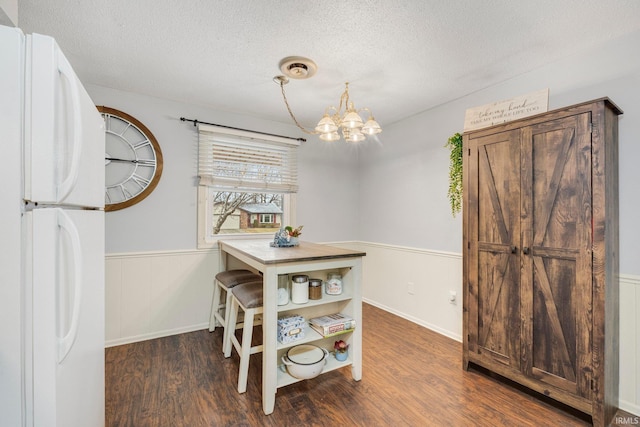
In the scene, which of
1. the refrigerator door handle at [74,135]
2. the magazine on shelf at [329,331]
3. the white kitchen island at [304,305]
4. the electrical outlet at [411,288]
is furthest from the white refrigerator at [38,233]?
the electrical outlet at [411,288]

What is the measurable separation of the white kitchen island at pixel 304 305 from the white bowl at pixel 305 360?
0.07 m

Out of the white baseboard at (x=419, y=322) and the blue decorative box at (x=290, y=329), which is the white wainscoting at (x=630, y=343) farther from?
the blue decorative box at (x=290, y=329)

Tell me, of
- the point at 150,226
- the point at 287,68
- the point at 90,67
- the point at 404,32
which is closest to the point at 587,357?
the point at 404,32

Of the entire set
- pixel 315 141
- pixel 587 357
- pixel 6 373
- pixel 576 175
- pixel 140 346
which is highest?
pixel 315 141

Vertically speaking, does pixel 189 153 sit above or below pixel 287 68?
below

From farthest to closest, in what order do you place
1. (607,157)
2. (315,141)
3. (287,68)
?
(315,141)
(287,68)
(607,157)

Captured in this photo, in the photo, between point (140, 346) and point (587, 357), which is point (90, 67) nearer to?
point (140, 346)

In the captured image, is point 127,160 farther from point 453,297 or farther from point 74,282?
point 453,297

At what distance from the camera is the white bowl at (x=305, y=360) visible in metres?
1.83

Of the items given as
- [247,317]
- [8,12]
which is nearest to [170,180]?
[247,317]

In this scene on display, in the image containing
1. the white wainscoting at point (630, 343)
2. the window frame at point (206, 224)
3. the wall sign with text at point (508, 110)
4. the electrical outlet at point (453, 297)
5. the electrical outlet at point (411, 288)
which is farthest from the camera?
the electrical outlet at point (411, 288)

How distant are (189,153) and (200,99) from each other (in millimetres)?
548

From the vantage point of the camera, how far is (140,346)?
8.52 feet

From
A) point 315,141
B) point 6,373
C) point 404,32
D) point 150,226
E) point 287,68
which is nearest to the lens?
point 6,373
